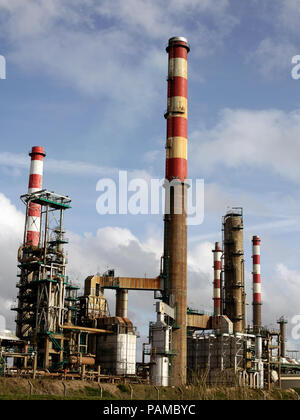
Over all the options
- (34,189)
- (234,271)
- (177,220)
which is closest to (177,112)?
(177,220)

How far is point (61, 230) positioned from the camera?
57.0 metres

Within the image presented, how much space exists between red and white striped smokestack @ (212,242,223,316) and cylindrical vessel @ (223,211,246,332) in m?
4.96

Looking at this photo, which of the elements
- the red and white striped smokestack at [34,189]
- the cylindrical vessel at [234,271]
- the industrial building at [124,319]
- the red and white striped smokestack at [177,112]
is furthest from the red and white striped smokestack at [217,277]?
the red and white striped smokestack at [34,189]

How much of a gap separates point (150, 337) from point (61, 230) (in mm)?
14394

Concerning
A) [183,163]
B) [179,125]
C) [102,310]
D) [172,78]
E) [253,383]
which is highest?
[172,78]

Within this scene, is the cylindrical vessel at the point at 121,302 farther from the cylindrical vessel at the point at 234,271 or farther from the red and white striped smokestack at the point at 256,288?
the red and white striped smokestack at the point at 256,288

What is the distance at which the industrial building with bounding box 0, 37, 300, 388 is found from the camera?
52719 millimetres

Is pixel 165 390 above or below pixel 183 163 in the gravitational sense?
below

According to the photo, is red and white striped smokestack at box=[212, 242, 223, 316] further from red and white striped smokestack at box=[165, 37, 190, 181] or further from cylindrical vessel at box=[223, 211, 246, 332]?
red and white striped smokestack at box=[165, 37, 190, 181]

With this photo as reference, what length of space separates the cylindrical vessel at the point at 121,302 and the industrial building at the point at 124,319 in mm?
116

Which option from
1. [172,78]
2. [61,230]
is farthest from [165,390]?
[172,78]

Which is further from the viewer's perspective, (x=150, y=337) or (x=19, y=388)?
(x=150, y=337)

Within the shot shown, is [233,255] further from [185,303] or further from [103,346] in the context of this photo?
[103,346]

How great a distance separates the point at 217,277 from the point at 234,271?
7.60m
